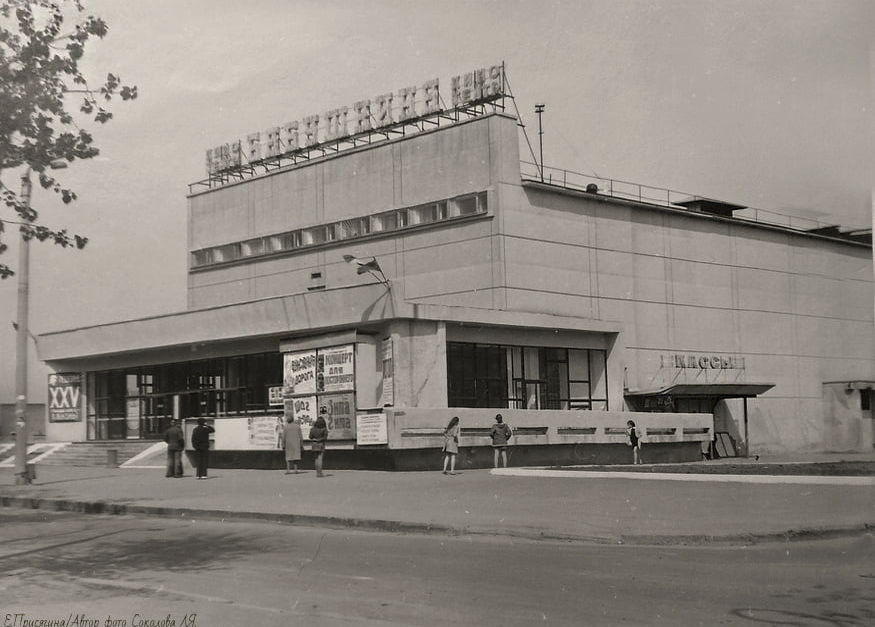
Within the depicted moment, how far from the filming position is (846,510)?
51.0ft

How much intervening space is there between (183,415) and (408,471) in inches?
647

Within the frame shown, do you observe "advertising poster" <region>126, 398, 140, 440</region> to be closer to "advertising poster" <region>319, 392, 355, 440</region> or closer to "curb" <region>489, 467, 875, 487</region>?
"advertising poster" <region>319, 392, 355, 440</region>

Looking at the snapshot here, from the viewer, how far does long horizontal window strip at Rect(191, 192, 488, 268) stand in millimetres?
41344

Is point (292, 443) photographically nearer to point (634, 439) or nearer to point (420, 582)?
point (634, 439)

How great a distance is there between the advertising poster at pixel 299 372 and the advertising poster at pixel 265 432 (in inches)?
44.9

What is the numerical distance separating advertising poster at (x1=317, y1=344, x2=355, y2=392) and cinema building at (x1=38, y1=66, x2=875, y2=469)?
79 millimetres

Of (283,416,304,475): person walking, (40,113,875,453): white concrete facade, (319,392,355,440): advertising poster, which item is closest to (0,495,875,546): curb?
(283,416,304,475): person walking

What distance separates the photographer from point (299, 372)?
→ 34594mm

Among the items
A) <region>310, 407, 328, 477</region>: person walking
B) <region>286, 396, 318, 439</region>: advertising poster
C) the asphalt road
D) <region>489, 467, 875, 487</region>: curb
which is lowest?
<region>489, 467, 875, 487</region>: curb

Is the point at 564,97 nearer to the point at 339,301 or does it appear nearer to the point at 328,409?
the point at 339,301

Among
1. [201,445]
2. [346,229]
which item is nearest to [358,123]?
[346,229]

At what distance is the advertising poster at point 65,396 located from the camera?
4744cm

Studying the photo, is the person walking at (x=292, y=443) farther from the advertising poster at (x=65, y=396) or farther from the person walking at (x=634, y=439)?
the advertising poster at (x=65, y=396)

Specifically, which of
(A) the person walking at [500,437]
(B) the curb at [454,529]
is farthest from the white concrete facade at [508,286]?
(B) the curb at [454,529]
